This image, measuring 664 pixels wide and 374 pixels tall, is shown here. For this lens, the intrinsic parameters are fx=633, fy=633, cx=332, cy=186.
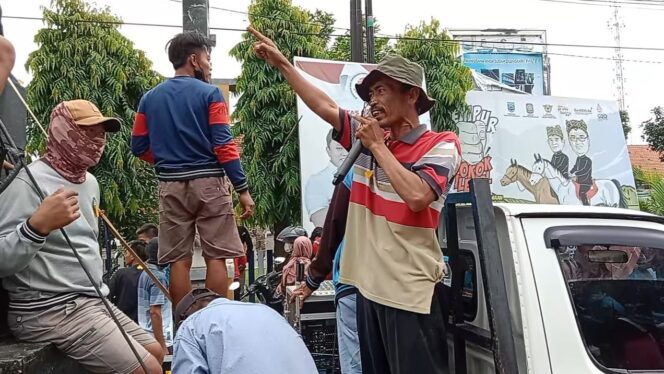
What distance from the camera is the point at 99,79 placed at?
9.64 metres

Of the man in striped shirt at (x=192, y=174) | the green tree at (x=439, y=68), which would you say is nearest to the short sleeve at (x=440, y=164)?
the man in striped shirt at (x=192, y=174)

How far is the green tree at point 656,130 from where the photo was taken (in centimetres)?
2180

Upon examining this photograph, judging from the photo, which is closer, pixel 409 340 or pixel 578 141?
pixel 409 340

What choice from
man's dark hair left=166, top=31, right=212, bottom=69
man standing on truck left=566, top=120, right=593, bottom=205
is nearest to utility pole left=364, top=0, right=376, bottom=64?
man standing on truck left=566, top=120, right=593, bottom=205

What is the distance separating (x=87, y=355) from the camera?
2.65 m

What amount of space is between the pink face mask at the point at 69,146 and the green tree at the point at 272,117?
22.8ft

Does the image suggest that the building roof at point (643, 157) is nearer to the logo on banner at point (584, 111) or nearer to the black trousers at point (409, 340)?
the logo on banner at point (584, 111)

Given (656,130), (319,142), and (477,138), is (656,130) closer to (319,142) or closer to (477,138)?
(477,138)

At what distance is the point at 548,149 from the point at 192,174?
33.9 feet

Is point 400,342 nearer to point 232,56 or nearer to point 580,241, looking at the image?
point 580,241

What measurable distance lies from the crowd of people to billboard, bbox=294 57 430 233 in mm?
5646

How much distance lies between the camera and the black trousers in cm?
231

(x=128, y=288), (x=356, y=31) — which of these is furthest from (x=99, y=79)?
(x=356, y=31)

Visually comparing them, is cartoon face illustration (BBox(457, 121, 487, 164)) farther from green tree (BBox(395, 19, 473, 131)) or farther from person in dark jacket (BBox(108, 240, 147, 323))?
person in dark jacket (BBox(108, 240, 147, 323))
